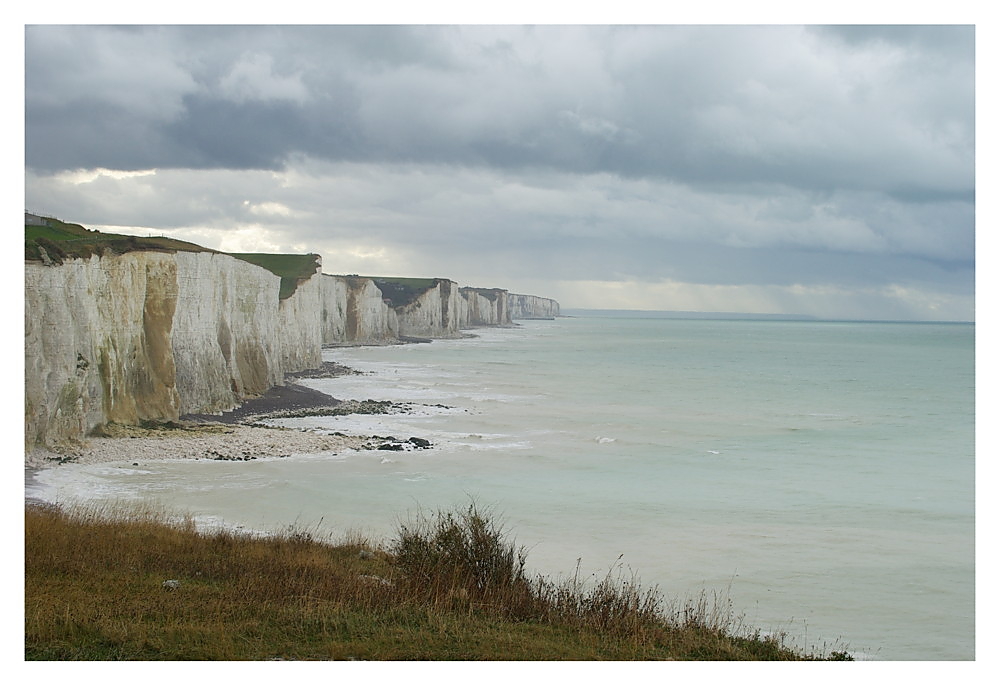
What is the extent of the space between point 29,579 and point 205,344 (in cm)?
2026

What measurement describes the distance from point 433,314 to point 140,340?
82339 mm

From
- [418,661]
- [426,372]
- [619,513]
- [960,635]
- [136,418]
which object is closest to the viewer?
[418,661]

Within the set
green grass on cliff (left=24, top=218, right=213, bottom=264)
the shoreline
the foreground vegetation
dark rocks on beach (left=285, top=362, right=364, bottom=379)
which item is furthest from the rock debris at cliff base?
dark rocks on beach (left=285, top=362, right=364, bottom=379)

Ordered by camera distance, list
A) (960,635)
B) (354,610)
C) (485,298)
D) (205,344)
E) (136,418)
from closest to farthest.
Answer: (354,610), (960,635), (136,418), (205,344), (485,298)

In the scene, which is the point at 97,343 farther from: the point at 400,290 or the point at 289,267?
the point at 400,290

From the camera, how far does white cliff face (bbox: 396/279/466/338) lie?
102 metres

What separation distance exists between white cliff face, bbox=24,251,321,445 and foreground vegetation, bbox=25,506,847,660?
935 cm

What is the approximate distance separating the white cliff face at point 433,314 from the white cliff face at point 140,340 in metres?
65.7

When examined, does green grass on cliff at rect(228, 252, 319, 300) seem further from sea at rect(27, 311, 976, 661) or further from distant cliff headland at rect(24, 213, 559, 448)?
sea at rect(27, 311, 976, 661)

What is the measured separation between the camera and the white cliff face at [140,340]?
699 inches

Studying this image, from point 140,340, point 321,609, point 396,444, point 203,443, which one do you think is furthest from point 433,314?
point 321,609
